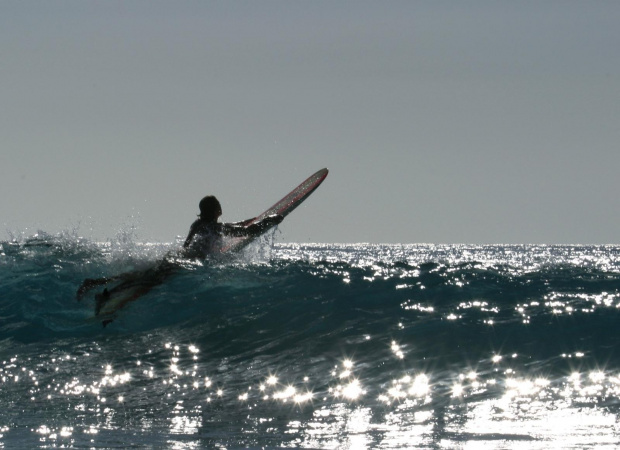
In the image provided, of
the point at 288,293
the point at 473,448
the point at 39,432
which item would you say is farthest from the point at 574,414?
the point at 288,293

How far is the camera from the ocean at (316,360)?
17.7 feet

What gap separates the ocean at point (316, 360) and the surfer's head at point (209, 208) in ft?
2.92

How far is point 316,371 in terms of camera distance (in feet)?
24.1

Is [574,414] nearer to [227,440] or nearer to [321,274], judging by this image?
[227,440]

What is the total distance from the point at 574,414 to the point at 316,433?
78.4 inches

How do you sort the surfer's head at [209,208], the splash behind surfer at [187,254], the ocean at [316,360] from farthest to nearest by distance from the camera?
the surfer's head at [209,208], the splash behind surfer at [187,254], the ocean at [316,360]

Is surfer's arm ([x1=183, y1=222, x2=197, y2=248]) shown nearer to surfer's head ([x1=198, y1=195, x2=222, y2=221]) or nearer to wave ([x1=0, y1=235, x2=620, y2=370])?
surfer's head ([x1=198, y1=195, x2=222, y2=221])

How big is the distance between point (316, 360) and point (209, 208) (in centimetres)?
515

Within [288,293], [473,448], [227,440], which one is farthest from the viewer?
[288,293]

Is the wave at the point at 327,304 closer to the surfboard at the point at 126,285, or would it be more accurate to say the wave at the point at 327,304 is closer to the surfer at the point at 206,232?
the surfboard at the point at 126,285

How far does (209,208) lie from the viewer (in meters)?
12.3

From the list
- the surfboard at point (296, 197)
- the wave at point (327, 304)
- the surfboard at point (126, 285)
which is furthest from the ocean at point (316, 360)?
the surfboard at point (296, 197)

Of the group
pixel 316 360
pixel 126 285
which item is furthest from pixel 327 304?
pixel 126 285

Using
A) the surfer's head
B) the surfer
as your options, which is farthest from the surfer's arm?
the surfer's head
